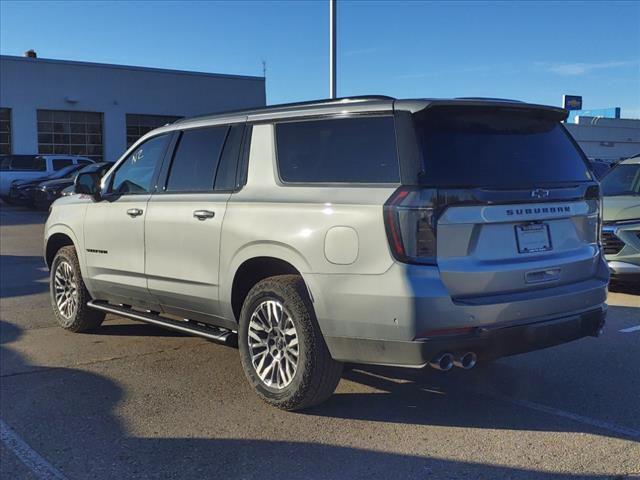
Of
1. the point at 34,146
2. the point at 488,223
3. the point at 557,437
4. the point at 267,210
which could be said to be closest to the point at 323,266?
the point at 267,210

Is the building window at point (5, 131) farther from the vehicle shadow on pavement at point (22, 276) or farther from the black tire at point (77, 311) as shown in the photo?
the black tire at point (77, 311)

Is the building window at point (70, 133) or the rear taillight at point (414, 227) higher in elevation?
the building window at point (70, 133)

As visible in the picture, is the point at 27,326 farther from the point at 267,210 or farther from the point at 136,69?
the point at 136,69

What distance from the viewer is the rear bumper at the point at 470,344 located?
3859mm

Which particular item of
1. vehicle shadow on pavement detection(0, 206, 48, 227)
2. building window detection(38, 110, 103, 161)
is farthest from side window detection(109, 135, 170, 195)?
building window detection(38, 110, 103, 161)

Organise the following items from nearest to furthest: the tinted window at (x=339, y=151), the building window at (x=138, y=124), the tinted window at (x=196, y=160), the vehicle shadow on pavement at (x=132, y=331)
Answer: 1. the tinted window at (x=339, y=151)
2. the tinted window at (x=196, y=160)
3. the vehicle shadow on pavement at (x=132, y=331)
4. the building window at (x=138, y=124)

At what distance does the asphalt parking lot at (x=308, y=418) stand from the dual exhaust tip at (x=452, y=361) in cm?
50

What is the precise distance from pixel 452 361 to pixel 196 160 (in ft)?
8.91

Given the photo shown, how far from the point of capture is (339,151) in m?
4.38

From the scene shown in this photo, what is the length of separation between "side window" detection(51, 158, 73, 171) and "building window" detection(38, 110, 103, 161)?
24.2 feet

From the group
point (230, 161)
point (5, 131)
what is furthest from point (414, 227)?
point (5, 131)

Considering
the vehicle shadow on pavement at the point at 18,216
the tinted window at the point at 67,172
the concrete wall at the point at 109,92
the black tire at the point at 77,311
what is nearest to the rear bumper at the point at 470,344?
the black tire at the point at 77,311

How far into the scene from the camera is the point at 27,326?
6.98m

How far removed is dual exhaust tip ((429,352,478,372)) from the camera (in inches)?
153
